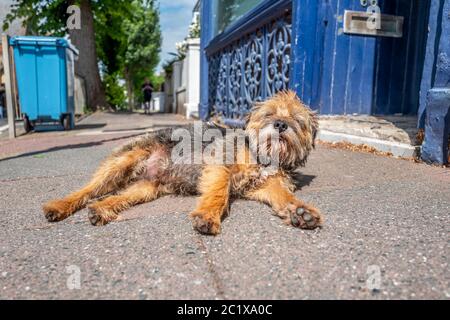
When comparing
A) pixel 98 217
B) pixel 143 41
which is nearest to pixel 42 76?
pixel 98 217

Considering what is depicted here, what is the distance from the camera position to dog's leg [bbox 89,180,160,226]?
8.41ft

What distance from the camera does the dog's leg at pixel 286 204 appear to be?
2303 millimetres

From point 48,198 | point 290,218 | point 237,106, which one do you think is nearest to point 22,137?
point 237,106

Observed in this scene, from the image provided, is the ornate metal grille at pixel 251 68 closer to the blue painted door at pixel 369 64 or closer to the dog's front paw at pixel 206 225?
the blue painted door at pixel 369 64

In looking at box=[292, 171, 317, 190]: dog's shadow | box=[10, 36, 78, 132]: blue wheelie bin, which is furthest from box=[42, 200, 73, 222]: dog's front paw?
box=[10, 36, 78, 132]: blue wheelie bin

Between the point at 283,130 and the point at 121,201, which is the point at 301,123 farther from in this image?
the point at 121,201

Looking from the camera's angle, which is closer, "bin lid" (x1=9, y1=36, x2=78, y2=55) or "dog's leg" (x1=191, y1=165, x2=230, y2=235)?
"dog's leg" (x1=191, y1=165, x2=230, y2=235)

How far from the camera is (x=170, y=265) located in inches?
72.7

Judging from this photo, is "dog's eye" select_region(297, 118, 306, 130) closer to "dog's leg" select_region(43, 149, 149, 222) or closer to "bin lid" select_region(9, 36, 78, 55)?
"dog's leg" select_region(43, 149, 149, 222)

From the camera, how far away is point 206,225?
7.41 ft

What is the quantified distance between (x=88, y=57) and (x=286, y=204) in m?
16.1

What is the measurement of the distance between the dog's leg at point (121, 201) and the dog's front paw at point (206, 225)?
0.72m

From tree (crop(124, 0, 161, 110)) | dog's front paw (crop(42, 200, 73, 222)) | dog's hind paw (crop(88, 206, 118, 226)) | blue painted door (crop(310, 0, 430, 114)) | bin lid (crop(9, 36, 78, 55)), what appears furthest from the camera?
tree (crop(124, 0, 161, 110))

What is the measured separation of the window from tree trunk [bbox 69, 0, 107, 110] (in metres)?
7.95
